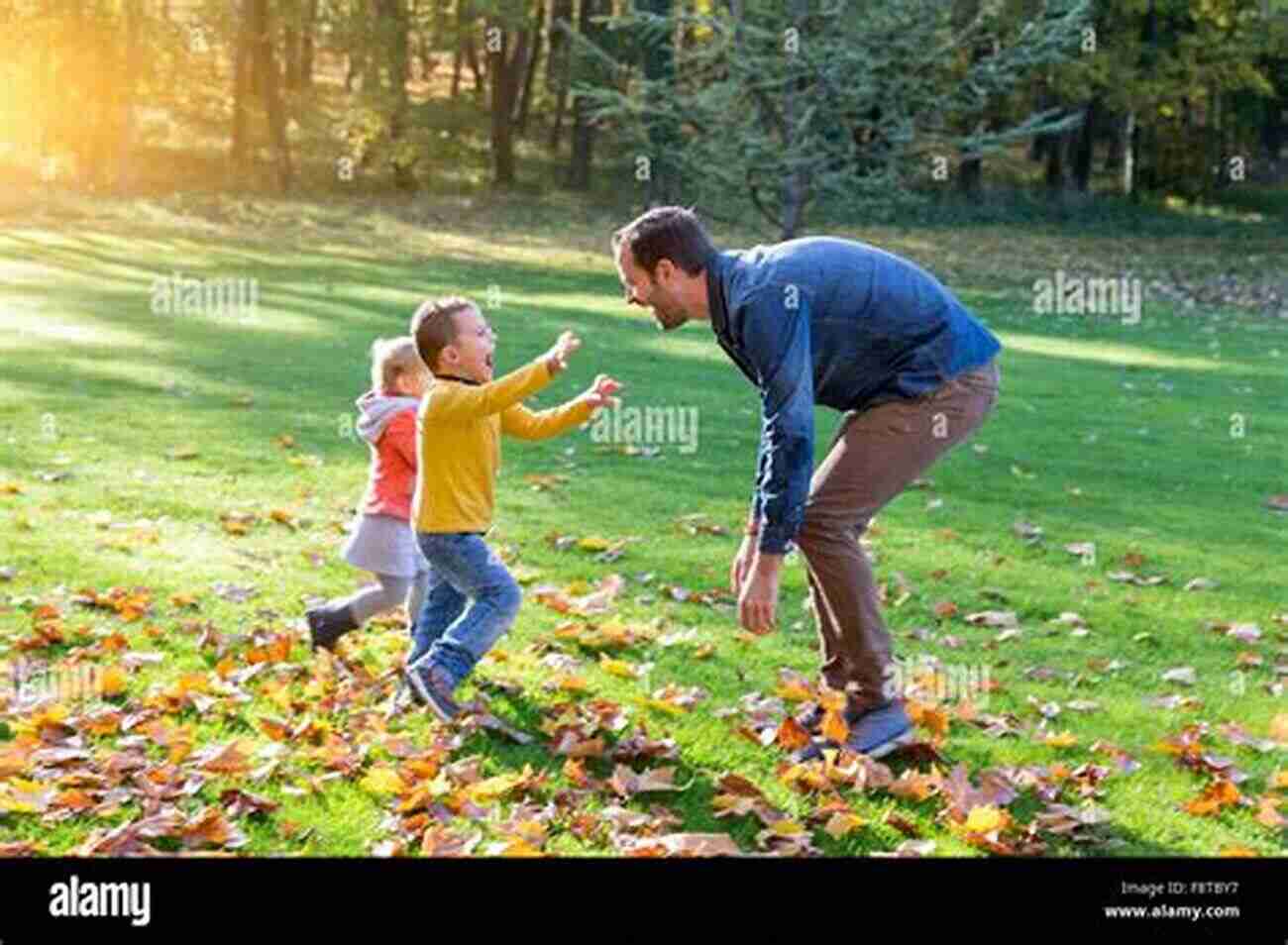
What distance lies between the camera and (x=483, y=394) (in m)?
6.07

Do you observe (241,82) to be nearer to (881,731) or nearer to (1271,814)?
(881,731)

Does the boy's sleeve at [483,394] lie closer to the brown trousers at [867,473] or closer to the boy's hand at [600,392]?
the boy's hand at [600,392]

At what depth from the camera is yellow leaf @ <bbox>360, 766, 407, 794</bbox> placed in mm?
5352

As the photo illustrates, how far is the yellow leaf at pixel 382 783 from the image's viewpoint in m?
5.35

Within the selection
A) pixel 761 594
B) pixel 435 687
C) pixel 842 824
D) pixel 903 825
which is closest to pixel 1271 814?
pixel 903 825

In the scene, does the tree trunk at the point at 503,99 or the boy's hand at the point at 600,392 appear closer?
the boy's hand at the point at 600,392

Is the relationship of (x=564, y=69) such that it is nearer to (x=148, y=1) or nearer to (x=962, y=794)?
(x=148, y=1)

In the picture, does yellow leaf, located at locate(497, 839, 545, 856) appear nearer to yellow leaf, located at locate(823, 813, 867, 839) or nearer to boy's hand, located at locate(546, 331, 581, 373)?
yellow leaf, located at locate(823, 813, 867, 839)

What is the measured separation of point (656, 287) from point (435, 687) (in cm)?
157

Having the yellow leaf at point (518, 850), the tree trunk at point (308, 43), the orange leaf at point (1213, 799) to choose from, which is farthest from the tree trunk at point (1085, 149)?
the yellow leaf at point (518, 850)

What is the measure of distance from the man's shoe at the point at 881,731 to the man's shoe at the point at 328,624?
78.5 inches
